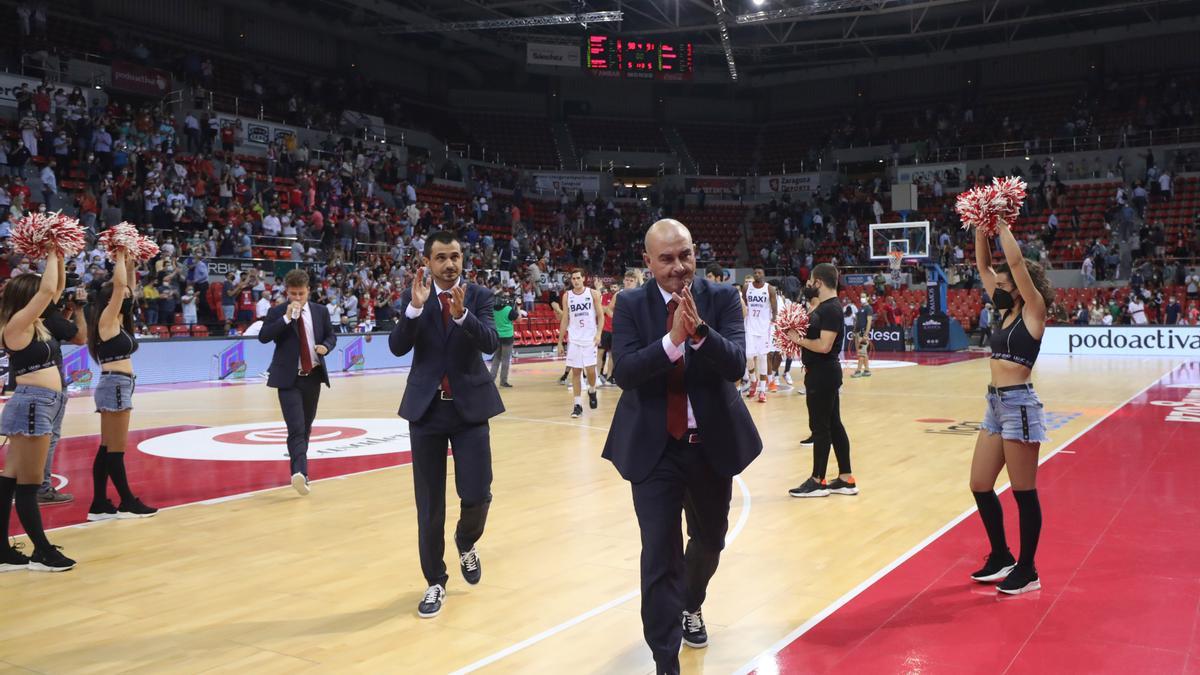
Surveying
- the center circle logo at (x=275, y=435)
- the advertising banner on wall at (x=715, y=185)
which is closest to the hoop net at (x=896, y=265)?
the advertising banner on wall at (x=715, y=185)

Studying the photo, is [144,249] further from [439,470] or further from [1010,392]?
[1010,392]

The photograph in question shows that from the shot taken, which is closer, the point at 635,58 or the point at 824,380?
the point at 824,380

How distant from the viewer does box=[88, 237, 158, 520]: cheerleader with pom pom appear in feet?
21.0

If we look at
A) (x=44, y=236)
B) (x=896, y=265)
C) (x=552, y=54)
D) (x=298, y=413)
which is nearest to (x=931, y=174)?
(x=896, y=265)

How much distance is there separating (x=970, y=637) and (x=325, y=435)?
8216mm

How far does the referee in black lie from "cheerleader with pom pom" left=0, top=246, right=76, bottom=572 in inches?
196

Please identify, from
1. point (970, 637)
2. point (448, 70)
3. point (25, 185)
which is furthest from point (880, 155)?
point (970, 637)

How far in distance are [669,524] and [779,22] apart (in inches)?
1305

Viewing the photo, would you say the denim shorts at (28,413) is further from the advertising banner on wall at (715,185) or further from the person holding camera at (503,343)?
the advertising banner on wall at (715,185)

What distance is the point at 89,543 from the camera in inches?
234

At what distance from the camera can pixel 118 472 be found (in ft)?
21.9

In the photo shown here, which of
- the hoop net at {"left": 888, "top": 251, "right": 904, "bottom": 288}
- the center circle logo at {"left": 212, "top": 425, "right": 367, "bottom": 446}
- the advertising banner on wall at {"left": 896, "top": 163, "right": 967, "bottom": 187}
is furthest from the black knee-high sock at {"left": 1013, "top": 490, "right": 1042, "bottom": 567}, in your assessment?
the advertising banner on wall at {"left": 896, "top": 163, "right": 967, "bottom": 187}

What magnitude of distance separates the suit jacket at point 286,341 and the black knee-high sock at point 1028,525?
4994mm

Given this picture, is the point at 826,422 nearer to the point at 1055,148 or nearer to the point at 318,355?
the point at 318,355
